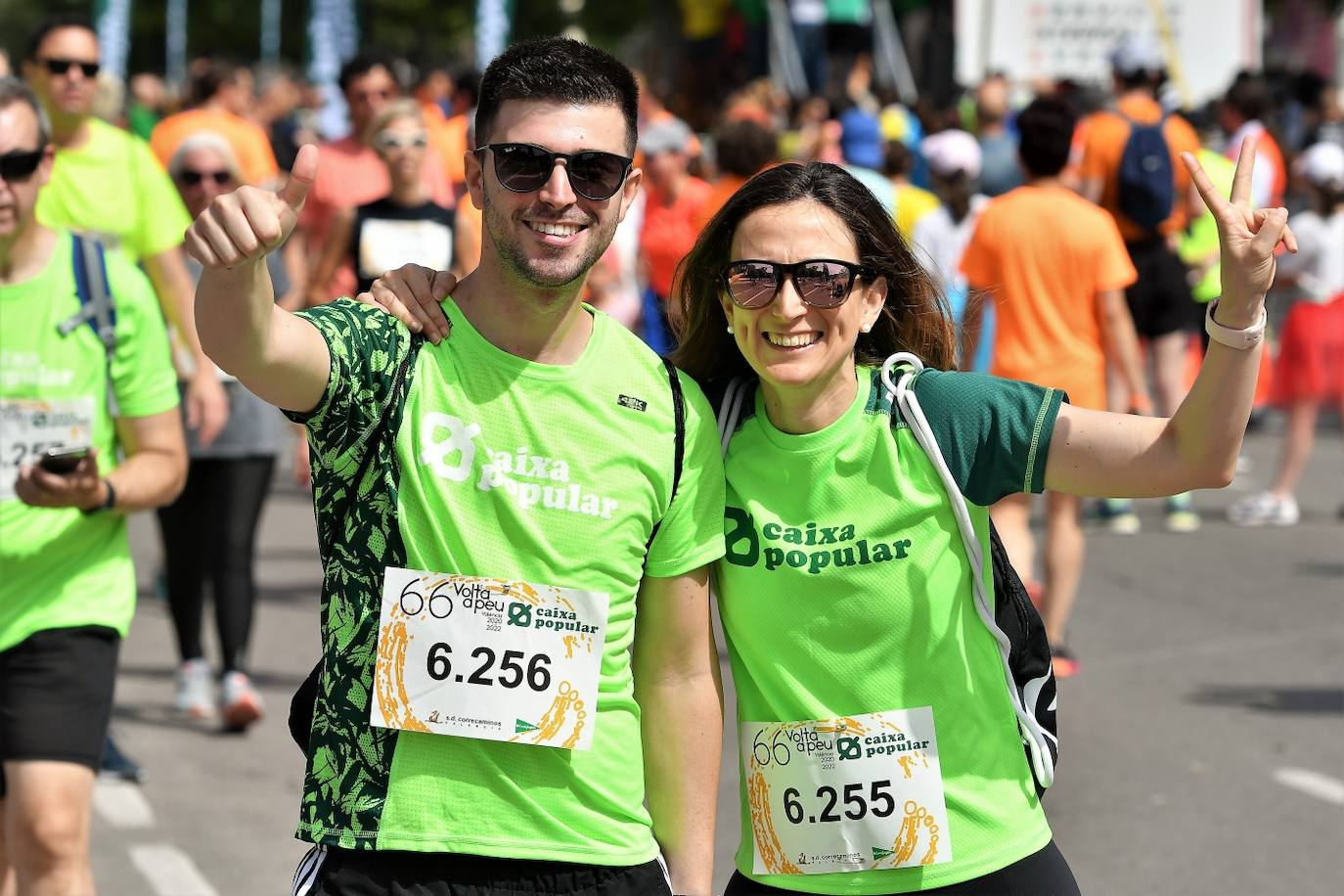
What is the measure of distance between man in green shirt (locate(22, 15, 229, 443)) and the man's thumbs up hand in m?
3.84

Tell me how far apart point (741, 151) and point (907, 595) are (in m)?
6.38

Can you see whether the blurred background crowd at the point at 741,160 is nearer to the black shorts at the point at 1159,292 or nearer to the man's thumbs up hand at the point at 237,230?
the black shorts at the point at 1159,292

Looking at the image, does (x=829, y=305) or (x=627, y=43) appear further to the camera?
(x=627, y=43)

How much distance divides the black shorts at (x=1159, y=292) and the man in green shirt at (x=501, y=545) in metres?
7.56

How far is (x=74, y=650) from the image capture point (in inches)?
175

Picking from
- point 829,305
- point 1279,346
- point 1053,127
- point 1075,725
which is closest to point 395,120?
point 1053,127

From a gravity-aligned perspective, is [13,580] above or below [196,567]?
above

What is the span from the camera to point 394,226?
26.4ft

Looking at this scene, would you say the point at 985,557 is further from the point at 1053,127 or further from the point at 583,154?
the point at 1053,127

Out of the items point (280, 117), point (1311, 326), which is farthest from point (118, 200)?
point (280, 117)

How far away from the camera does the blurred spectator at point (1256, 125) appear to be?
44.0 feet

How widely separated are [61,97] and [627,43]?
48318 millimetres

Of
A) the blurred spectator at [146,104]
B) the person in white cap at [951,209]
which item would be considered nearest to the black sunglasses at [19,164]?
the person in white cap at [951,209]

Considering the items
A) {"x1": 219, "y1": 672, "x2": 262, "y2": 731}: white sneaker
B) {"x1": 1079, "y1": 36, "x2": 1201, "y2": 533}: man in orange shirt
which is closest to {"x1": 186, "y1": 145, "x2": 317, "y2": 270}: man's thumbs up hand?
{"x1": 219, "y1": 672, "x2": 262, "y2": 731}: white sneaker
